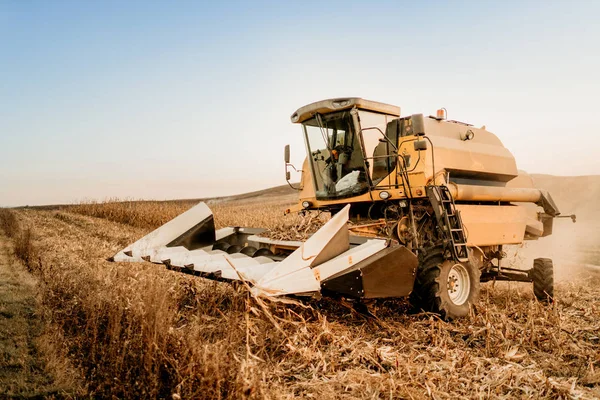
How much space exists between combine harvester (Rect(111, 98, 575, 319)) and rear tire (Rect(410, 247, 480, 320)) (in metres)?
0.01

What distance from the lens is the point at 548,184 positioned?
119 feet

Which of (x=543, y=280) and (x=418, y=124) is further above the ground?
(x=418, y=124)

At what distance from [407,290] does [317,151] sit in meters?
3.04

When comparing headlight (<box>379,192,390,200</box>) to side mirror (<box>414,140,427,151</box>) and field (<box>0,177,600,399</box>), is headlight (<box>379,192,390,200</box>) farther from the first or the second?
field (<box>0,177,600,399</box>)

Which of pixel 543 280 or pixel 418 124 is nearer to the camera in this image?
pixel 418 124

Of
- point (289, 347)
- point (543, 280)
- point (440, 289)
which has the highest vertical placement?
point (440, 289)

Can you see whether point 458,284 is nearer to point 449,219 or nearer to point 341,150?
point 449,219

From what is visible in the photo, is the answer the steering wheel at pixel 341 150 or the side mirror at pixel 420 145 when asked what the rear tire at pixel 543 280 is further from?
the steering wheel at pixel 341 150


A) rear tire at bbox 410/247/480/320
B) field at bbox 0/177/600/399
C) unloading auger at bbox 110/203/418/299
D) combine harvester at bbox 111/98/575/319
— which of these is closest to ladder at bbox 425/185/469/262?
combine harvester at bbox 111/98/575/319

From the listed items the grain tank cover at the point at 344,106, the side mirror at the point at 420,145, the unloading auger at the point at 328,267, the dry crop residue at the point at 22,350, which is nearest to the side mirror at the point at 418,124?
the side mirror at the point at 420,145

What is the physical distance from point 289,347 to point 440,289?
6.24 ft

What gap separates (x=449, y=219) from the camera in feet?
16.8

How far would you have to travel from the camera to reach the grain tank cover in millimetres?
5719

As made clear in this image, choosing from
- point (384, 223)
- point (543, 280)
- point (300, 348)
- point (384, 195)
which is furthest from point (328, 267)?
point (543, 280)
